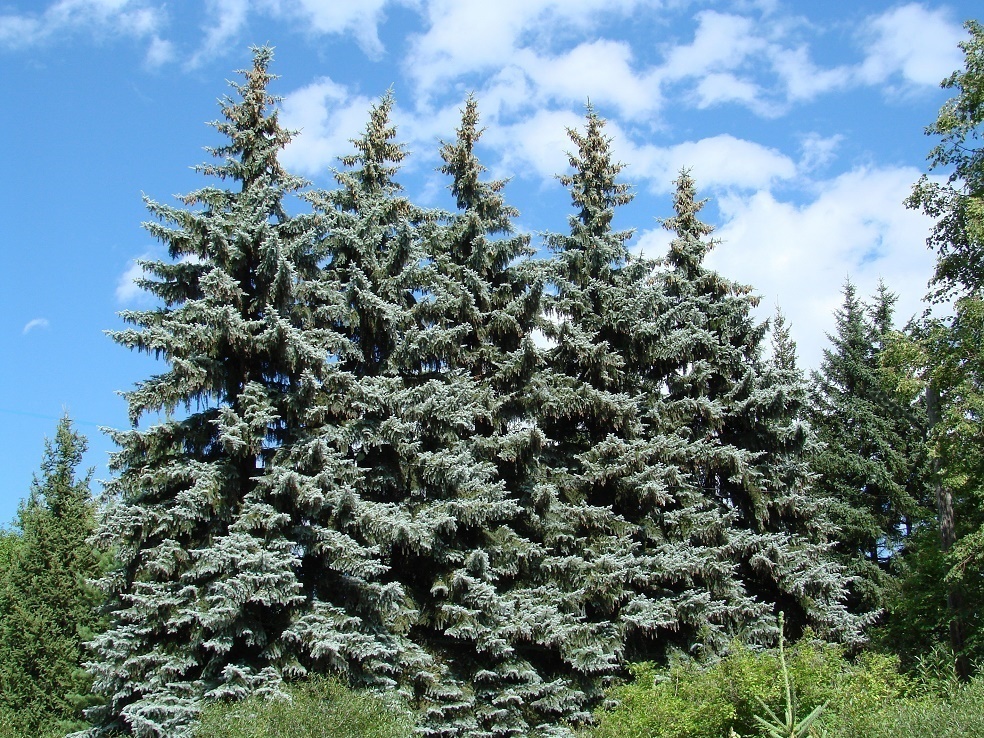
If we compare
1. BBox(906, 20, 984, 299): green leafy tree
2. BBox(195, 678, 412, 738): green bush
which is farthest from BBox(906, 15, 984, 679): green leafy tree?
BBox(195, 678, 412, 738): green bush

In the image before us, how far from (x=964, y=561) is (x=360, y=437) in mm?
13024

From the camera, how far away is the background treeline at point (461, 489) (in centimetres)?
1366

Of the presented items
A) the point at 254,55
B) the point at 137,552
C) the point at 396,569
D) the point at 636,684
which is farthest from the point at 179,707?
the point at 254,55

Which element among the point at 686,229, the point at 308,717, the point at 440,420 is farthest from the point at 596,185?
the point at 308,717

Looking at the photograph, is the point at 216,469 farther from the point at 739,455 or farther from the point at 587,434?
the point at 739,455

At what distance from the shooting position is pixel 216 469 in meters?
14.8

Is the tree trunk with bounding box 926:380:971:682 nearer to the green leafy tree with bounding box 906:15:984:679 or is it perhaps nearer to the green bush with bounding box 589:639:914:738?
the green leafy tree with bounding box 906:15:984:679

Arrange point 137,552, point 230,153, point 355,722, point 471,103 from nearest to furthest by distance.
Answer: point 355,722 < point 137,552 < point 230,153 < point 471,103

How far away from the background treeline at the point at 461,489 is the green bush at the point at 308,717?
2.7 inches

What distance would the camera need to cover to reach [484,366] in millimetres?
19312

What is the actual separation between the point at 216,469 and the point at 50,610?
10.0 m

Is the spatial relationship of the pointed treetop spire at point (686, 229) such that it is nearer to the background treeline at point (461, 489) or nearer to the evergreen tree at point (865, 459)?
the background treeline at point (461, 489)

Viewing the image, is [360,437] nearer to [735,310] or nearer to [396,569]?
[396,569]

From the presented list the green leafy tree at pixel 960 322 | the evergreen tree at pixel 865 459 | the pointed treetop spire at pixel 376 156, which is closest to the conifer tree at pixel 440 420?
the pointed treetop spire at pixel 376 156
